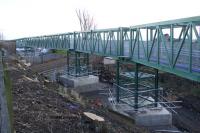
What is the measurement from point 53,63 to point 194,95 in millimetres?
24038

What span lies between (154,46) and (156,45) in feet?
0.99

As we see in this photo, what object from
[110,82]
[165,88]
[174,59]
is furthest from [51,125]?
[110,82]

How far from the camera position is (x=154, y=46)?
15.0 m

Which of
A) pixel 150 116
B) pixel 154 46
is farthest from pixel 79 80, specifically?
pixel 154 46

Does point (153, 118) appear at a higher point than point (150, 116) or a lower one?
lower

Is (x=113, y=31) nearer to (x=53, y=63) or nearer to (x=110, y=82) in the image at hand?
(x=110, y=82)

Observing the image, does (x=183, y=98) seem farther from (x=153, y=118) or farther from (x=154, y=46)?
(x=154, y=46)

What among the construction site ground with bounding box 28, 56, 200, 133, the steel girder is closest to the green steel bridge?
the steel girder

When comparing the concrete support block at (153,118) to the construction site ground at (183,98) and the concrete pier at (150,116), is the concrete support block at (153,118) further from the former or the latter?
the construction site ground at (183,98)

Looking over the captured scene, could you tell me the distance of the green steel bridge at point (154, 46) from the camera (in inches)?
413

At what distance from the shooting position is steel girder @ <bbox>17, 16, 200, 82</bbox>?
1048 centimetres

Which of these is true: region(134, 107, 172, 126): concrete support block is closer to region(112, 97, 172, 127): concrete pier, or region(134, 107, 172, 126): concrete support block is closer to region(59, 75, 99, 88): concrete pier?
region(112, 97, 172, 127): concrete pier

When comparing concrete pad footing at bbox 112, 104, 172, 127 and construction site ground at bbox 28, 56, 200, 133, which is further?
construction site ground at bbox 28, 56, 200, 133


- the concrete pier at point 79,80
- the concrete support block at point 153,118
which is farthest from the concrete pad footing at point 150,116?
the concrete pier at point 79,80
